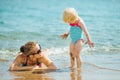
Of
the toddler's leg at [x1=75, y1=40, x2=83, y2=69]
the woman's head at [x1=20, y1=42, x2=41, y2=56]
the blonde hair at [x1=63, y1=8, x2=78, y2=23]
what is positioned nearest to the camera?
the woman's head at [x1=20, y1=42, x2=41, y2=56]

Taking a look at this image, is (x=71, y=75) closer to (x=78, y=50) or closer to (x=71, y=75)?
(x=71, y=75)

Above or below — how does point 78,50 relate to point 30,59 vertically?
above

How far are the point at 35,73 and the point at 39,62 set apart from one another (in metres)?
0.38

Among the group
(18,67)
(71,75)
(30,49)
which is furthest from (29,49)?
(71,75)

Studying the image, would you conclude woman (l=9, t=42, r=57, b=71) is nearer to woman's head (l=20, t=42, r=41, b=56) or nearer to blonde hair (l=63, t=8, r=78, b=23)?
woman's head (l=20, t=42, r=41, b=56)

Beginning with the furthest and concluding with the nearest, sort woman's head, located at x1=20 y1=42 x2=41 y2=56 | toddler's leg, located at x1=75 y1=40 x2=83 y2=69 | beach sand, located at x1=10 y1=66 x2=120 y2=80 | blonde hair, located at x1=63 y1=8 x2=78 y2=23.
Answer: toddler's leg, located at x1=75 y1=40 x2=83 y2=69, blonde hair, located at x1=63 y1=8 x2=78 y2=23, woman's head, located at x1=20 y1=42 x2=41 y2=56, beach sand, located at x1=10 y1=66 x2=120 y2=80

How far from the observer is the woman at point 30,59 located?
8.11 m

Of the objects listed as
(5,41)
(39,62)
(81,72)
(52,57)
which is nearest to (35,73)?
(39,62)

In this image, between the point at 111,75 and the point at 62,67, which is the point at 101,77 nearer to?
the point at 111,75

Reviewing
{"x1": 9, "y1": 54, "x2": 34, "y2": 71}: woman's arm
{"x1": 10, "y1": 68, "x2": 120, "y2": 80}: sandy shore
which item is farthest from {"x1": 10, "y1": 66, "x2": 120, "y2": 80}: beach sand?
{"x1": 9, "y1": 54, "x2": 34, "y2": 71}: woman's arm

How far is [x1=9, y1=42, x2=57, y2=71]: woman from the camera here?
8.11 m

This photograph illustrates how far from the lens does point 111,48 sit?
12.4 meters

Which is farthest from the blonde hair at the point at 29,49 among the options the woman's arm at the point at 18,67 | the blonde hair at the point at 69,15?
the blonde hair at the point at 69,15

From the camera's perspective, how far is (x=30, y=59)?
27.1 ft
